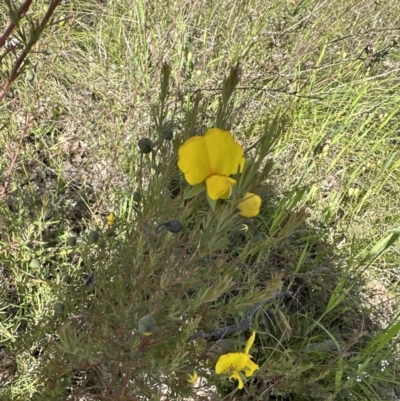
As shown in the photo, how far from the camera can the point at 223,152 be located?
655mm

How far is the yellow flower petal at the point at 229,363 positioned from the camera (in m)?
1.02

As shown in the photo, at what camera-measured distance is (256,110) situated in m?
2.22

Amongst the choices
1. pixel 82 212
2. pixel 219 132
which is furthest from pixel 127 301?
pixel 82 212

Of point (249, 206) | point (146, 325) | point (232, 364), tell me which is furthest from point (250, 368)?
point (249, 206)

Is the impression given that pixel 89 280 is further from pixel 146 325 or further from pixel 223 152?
pixel 223 152

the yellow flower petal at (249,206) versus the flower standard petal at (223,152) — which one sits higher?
the flower standard petal at (223,152)

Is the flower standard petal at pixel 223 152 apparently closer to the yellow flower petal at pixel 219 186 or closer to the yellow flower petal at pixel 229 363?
the yellow flower petal at pixel 219 186

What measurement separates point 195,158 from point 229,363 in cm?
58

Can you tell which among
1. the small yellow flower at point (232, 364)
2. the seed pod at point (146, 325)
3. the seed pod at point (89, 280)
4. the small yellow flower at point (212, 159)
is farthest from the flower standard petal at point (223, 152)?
the seed pod at point (89, 280)

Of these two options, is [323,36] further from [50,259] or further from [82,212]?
[50,259]

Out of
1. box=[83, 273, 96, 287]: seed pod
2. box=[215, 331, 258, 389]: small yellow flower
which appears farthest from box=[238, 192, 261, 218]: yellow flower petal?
box=[83, 273, 96, 287]: seed pod

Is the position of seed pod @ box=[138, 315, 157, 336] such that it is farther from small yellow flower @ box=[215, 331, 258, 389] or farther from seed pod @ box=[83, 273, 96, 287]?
seed pod @ box=[83, 273, 96, 287]

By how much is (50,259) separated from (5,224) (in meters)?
0.21

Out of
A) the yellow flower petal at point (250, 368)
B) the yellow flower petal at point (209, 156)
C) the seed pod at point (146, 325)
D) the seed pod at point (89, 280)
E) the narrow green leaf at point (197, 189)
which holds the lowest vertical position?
the seed pod at point (89, 280)
